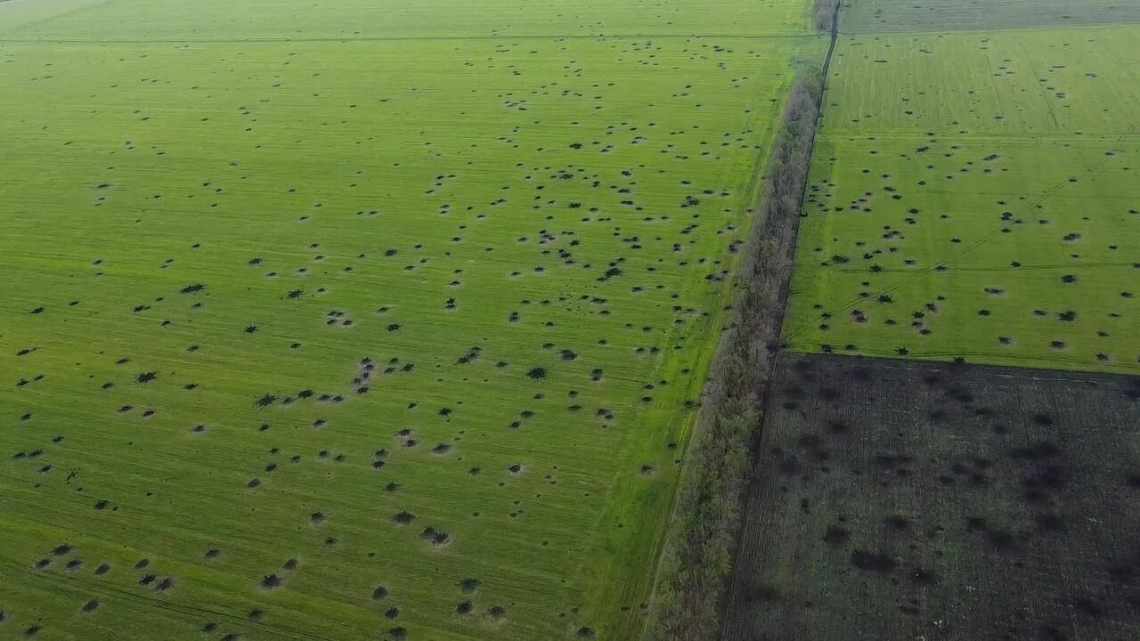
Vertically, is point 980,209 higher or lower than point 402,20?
lower

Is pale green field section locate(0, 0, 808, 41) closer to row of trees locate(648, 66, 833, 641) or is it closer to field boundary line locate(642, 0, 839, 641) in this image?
field boundary line locate(642, 0, 839, 641)

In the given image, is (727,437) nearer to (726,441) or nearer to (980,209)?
(726,441)

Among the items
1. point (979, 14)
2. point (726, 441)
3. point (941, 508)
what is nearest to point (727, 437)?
point (726, 441)

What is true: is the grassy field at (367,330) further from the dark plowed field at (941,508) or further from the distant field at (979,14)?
the distant field at (979,14)

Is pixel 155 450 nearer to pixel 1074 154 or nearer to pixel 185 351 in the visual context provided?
pixel 185 351

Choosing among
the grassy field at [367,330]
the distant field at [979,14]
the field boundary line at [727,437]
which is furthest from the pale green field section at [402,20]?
the field boundary line at [727,437]

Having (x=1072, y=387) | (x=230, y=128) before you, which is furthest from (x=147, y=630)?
(x=230, y=128)

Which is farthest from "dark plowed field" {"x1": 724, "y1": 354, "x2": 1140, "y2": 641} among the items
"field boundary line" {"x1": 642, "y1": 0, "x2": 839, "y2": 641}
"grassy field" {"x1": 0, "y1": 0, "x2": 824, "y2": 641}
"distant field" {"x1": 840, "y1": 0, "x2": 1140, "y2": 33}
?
"distant field" {"x1": 840, "y1": 0, "x2": 1140, "y2": 33}
